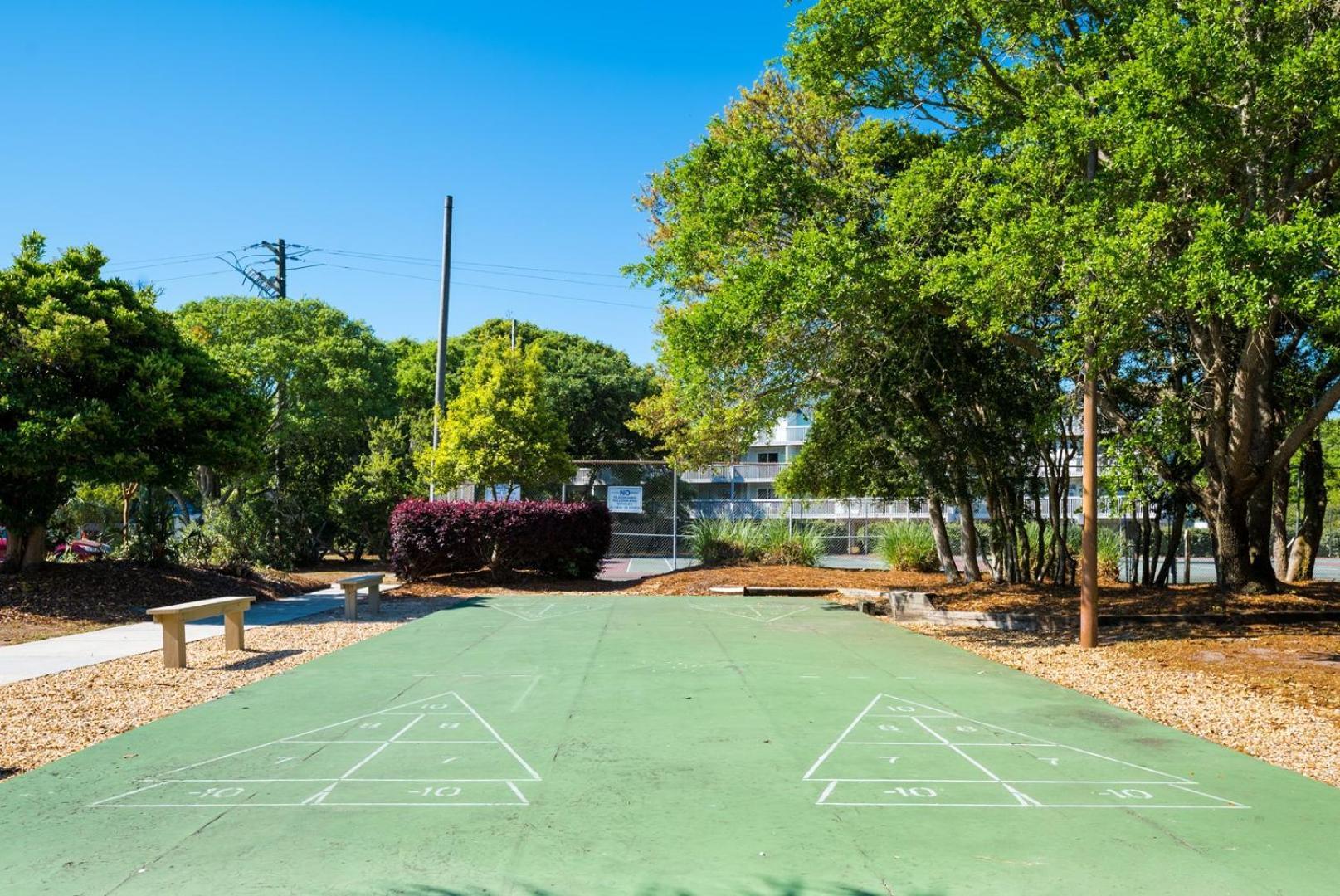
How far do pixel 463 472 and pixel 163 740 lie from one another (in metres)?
16.0

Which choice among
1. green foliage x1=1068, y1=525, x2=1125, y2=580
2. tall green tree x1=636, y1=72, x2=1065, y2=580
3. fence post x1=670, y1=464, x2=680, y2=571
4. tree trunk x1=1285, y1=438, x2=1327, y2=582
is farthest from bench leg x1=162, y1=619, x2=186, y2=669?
tree trunk x1=1285, y1=438, x2=1327, y2=582

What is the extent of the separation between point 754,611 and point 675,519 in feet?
27.6

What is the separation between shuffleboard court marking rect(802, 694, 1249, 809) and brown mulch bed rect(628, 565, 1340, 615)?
7779 millimetres

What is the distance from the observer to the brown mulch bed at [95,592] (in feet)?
44.0

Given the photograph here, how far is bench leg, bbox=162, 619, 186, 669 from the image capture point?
10086 millimetres

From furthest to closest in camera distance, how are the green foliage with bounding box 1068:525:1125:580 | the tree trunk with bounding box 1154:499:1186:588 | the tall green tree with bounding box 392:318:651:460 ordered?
the tall green tree with bounding box 392:318:651:460
the green foliage with bounding box 1068:525:1125:580
the tree trunk with bounding box 1154:499:1186:588

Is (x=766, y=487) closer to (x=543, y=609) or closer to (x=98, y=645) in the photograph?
(x=543, y=609)

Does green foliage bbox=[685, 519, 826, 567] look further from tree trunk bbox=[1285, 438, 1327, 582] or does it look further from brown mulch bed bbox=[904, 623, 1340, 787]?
brown mulch bed bbox=[904, 623, 1340, 787]

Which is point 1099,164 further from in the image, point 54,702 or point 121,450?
point 121,450

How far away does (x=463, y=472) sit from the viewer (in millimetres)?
22875

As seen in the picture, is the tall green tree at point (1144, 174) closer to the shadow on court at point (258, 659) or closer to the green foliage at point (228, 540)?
the shadow on court at point (258, 659)

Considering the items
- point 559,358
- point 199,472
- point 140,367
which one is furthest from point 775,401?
point 559,358

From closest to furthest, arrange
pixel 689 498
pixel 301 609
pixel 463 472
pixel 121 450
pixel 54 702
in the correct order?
1. pixel 54 702
2. pixel 121 450
3. pixel 301 609
4. pixel 463 472
5. pixel 689 498

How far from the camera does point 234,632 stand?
11.5m
